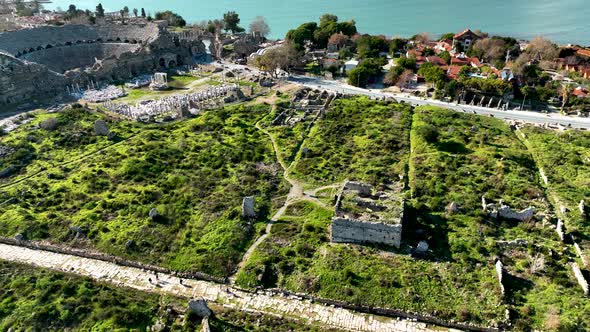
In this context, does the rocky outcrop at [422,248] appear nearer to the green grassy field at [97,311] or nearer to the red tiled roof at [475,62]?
the green grassy field at [97,311]

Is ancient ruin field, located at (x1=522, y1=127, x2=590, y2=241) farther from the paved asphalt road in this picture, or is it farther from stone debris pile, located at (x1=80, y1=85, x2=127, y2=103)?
stone debris pile, located at (x1=80, y1=85, x2=127, y2=103)

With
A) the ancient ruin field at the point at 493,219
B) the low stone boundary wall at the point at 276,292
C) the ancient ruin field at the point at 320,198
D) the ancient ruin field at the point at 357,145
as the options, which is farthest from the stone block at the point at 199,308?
the ancient ruin field at the point at 357,145

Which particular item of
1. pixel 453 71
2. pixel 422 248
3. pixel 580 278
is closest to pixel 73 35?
pixel 453 71

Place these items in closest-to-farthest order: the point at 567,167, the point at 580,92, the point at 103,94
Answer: the point at 567,167
the point at 580,92
the point at 103,94

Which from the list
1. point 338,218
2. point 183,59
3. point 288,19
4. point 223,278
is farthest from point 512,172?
point 288,19

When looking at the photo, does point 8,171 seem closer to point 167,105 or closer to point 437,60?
point 167,105

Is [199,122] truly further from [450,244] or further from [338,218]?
[450,244]
